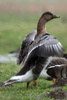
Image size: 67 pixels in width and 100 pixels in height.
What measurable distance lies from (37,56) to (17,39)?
62.1 ft

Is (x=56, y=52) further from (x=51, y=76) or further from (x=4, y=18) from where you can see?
(x=4, y=18)

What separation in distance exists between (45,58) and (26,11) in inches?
1358

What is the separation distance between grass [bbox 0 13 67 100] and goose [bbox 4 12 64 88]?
1.17 ft

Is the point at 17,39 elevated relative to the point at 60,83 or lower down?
elevated

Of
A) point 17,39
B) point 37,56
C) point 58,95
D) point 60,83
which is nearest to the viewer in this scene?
point 58,95

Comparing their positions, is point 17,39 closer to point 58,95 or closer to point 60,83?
point 60,83

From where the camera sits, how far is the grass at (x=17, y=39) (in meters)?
9.04

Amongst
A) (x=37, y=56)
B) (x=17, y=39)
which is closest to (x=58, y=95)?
(x=37, y=56)

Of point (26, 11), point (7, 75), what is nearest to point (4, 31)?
point (26, 11)

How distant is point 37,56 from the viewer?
30.5 feet

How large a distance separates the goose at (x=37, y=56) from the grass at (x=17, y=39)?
1.17ft

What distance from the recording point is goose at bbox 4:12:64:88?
887cm

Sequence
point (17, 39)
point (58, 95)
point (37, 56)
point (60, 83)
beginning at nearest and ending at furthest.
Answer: point (58, 95) → point (37, 56) → point (60, 83) → point (17, 39)

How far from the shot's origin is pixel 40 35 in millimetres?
9695
